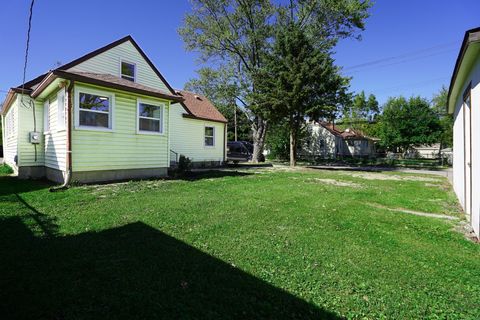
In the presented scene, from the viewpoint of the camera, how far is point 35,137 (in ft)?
32.9

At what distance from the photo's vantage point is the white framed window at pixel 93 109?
8.22 metres

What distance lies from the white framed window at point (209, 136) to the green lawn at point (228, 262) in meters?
11.1

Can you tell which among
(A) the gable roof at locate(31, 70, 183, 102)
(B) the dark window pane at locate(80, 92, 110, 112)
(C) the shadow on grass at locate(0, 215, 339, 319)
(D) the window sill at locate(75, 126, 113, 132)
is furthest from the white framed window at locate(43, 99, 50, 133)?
(C) the shadow on grass at locate(0, 215, 339, 319)

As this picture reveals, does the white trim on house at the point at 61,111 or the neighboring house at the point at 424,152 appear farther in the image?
the neighboring house at the point at 424,152

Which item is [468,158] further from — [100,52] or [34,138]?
[34,138]

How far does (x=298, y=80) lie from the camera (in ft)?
51.4

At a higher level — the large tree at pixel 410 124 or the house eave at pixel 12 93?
the large tree at pixel 410 124

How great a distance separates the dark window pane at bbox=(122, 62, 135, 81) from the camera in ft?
35.2

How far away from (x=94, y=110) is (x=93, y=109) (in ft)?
0.17

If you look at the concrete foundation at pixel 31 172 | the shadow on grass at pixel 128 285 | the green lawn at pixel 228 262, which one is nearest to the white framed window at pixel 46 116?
the concrete foundation at pixel 31 172

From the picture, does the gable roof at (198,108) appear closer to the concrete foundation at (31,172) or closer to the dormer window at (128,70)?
the dormer window at (128,70)

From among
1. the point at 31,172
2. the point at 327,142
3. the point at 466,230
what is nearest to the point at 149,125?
the point at 31,172

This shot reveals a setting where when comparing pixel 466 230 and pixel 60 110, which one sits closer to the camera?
pixel 466 230

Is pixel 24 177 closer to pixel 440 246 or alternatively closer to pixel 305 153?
pixel 440 246
